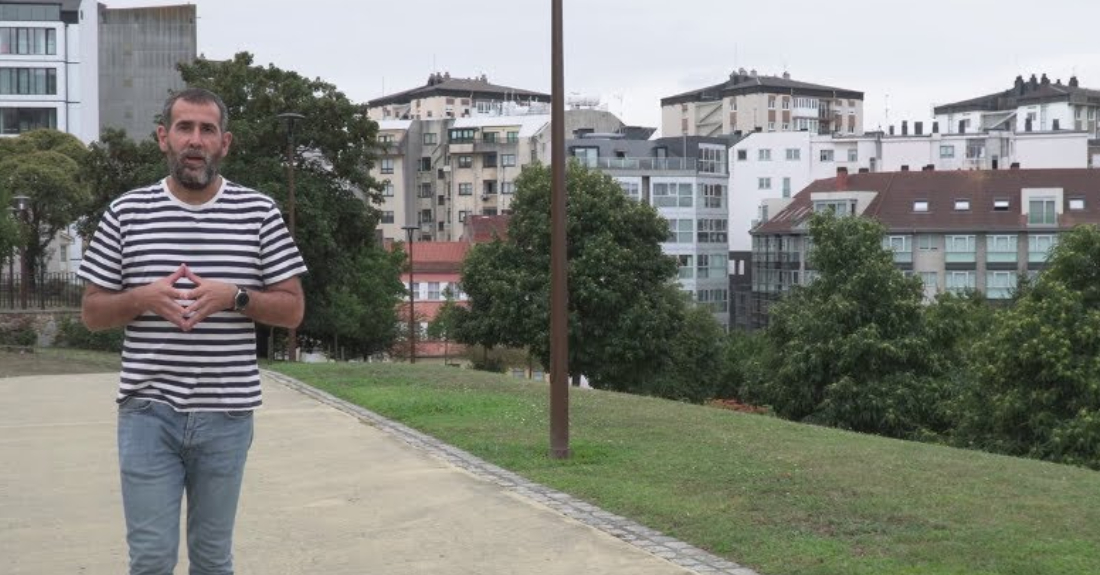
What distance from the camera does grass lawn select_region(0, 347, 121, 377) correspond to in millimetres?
33031

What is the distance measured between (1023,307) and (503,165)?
89.7 metres

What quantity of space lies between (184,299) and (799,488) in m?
6.80

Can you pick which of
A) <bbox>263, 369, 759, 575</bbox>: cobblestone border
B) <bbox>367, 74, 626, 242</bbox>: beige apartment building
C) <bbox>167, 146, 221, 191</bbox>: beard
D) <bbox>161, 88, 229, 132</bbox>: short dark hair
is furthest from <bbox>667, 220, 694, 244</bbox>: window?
<bbox>167, 146, 221, 191</bbox>: beard

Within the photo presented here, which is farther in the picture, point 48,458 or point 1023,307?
point 1023,307

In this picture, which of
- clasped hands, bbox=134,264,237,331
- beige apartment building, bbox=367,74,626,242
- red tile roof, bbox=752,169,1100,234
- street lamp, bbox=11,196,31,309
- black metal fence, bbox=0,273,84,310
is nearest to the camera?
clasped hands, bbox=134,264,237,331

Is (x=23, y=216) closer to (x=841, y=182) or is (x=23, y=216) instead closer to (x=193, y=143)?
(x=193, y=143)

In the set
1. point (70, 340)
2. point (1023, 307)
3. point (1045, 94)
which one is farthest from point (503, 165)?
point (1023, 307)

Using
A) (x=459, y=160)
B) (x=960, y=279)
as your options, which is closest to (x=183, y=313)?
(x=960, y=279)

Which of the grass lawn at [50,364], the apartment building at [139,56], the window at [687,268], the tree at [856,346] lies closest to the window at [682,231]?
the window at [687,268]

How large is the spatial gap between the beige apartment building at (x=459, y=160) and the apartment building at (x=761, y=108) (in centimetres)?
2159

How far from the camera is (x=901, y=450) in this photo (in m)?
14.6

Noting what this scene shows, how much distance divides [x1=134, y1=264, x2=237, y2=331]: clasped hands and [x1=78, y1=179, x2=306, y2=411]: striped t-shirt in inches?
2.6

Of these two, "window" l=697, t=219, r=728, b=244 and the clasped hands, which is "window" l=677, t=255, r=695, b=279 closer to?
"window" l=697, t=219, r=728, b=244

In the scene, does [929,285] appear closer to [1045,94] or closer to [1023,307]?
[1023,307]
